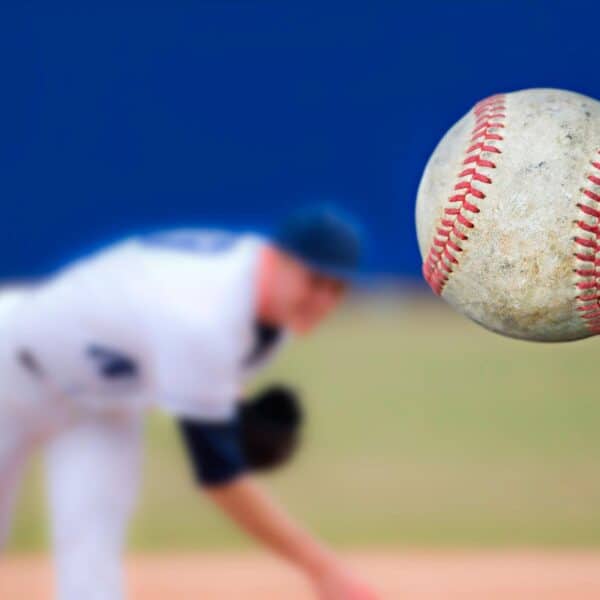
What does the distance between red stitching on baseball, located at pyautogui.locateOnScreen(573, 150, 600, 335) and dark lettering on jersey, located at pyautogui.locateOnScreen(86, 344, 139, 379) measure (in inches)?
39.5

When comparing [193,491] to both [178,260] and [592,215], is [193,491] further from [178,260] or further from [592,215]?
[592,215]

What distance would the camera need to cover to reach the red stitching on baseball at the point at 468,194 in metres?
1.42

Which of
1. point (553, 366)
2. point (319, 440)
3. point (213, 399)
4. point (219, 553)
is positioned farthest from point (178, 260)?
point (553, 366)

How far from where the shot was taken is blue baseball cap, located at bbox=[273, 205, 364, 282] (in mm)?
2092

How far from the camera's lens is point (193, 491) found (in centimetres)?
470

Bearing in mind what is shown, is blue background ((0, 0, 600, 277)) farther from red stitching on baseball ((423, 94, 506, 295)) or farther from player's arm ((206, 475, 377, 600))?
red stitching on baseball ((423, 94, 506, 295))

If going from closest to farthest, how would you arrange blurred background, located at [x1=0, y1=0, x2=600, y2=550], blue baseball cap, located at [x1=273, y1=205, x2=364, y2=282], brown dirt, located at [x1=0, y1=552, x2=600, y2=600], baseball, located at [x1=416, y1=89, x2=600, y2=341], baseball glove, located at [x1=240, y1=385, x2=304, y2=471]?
1. baseball, located at [x1=416, y1=89, x2=600, y2=341]
2. blue baseball cap, located at [x1=273, y1=205, x2=364, y2=282]
3. baseball glove, located at [x1=240, y1=385, x2=304, y2=471]
4. blurred background, located at [x1=0, y1=0, x2=600, y2=550]
5. brown dirt, located at [x1=0, y1=552, x2=600, y2=600]

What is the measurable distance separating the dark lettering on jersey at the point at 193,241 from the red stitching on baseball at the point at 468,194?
76cm

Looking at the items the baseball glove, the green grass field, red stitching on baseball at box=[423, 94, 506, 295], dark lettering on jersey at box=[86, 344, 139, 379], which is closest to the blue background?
the baseball glove

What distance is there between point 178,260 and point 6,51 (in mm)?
1291

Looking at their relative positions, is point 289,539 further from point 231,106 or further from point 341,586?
point 231,106

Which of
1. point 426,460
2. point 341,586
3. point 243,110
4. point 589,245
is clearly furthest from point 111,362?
point 426,460

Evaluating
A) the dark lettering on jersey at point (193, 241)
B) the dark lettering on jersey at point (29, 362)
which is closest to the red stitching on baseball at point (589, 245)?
the dark lettering on jersey at point (193, 241)

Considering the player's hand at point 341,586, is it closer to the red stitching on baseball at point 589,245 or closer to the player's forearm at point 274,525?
the player's forearm at point 274,525
